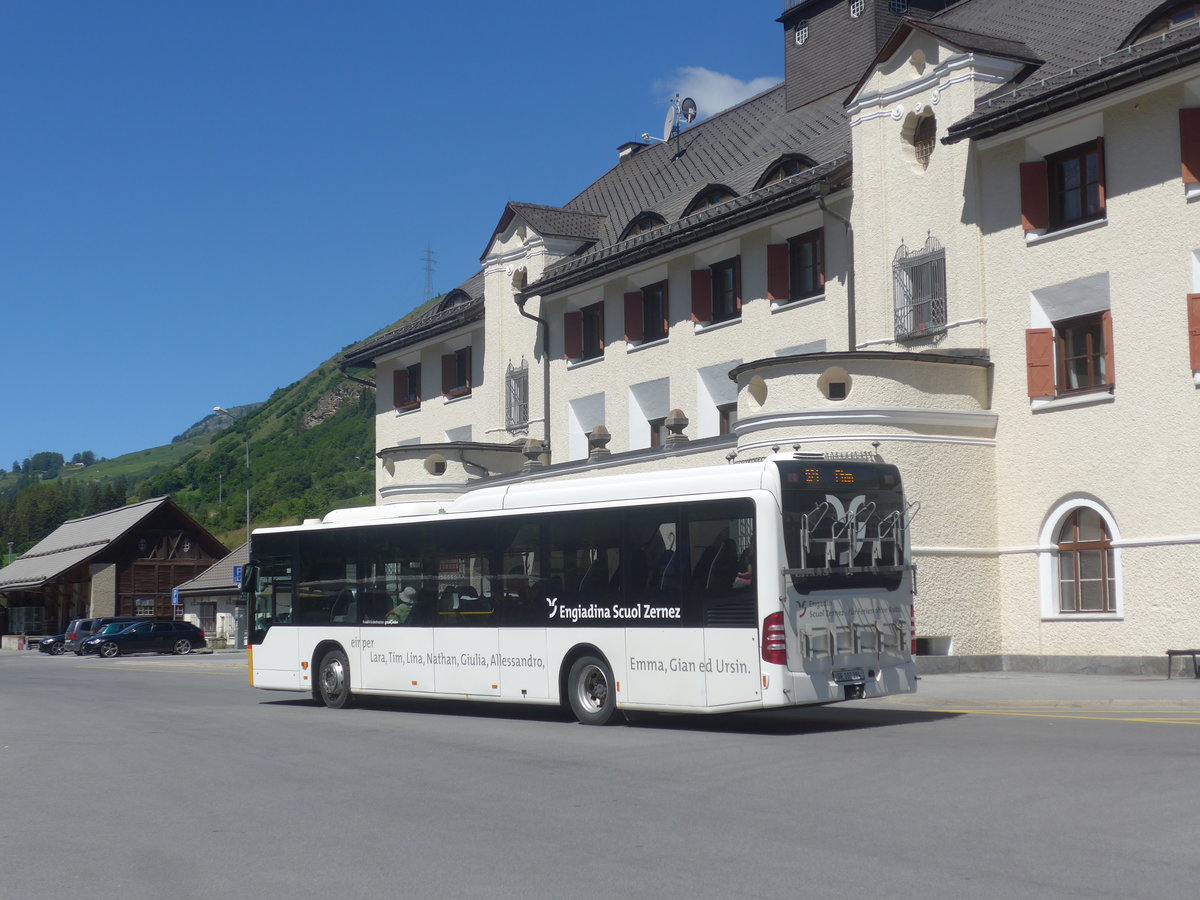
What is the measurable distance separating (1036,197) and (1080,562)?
625 cm

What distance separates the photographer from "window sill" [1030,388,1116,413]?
23.2 meters

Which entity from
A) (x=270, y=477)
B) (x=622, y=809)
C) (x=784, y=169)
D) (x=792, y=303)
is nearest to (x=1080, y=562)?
(x=792, y=303)

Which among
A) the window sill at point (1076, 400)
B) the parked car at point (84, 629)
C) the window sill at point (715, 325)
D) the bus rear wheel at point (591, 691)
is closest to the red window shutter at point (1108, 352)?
the window sill at point (1076, 400)

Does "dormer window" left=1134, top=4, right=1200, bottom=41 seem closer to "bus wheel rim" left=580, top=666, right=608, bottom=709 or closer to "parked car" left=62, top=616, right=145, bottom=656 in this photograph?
"bus wheel rim" left=580, top=666, right=608, bottom=709

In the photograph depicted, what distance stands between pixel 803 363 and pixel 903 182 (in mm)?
4644

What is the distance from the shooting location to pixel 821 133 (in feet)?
108

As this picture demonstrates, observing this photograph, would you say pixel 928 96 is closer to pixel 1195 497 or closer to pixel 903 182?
pixel 903 182

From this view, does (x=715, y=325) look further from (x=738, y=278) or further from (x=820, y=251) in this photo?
(x=820, y=251)

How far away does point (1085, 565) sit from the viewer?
23828mm

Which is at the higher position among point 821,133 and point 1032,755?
point 821,133

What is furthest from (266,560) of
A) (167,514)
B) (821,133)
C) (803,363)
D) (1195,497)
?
(167,514)

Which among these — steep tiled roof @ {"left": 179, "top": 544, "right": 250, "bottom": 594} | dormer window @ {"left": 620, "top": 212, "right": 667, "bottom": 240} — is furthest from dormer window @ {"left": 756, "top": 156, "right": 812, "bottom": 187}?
steep tiled roof @ {"left": 179, "top": 544, "right": 250, "bottom": 594}

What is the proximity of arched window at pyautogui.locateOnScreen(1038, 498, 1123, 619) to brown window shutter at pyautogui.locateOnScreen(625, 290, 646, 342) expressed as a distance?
13294mm

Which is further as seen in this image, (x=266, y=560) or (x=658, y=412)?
(x=658, y=412)
